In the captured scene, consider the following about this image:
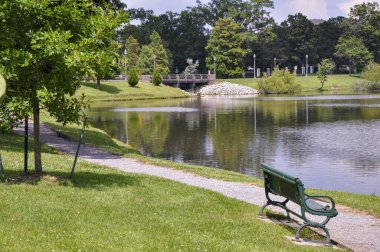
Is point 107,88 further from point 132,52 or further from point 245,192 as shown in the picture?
point 245,192

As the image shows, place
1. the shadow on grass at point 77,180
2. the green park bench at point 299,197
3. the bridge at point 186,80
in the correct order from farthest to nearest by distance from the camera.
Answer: the bridge at point 186,80
the shadow on grass at point 77,180
the green park bench at point 299,197

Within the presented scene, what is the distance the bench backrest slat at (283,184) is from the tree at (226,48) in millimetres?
116551

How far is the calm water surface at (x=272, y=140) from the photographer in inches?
1009

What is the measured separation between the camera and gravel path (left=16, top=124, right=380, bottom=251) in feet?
35.8

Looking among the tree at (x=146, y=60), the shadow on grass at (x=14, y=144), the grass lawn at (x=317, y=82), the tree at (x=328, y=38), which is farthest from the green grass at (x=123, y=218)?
the tree at (x=328, y=38)

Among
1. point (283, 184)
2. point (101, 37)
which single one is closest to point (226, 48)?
point (101, 37)

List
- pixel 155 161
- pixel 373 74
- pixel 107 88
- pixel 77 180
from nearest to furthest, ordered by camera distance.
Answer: pixel 77 180 → pixel 155 161 → pixel 107 88 → pixel 373 74

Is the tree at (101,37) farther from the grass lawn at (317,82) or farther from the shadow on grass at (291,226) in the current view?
the grass lawn at (317,82)

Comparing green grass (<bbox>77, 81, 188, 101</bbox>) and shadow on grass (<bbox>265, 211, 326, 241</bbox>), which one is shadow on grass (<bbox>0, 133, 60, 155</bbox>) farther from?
green grass (<bbox>77, 81, 188, 101</bbox>)

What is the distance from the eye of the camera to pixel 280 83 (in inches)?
4198


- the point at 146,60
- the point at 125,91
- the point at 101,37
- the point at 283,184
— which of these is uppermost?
the point at 146,60

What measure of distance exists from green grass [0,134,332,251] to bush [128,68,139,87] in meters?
78.4

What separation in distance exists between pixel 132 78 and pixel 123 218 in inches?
3313

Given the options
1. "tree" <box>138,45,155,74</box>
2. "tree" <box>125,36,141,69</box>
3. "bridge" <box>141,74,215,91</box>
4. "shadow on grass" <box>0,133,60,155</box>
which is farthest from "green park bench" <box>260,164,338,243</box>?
"tree" <box>125,36,141,69</box>
